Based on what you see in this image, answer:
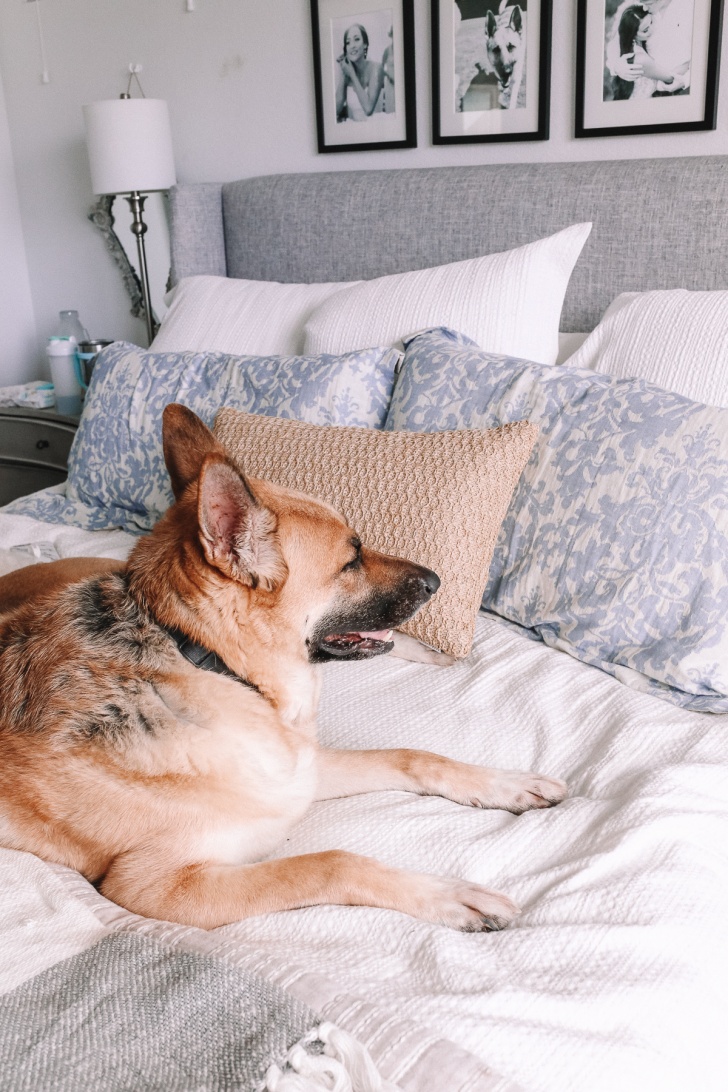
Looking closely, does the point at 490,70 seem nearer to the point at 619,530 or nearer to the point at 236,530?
the point at 619,530

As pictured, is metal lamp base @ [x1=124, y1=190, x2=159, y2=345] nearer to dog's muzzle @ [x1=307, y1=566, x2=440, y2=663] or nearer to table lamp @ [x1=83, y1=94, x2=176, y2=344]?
table lamp @ [x1=83, y1=94, x2=176, y2=344]

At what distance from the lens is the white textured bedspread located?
34.1 inches

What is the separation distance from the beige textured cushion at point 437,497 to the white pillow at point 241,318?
892 mm

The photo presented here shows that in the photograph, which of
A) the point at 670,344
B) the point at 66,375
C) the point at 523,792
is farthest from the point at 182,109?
the point at 523,792

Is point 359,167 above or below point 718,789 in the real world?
above

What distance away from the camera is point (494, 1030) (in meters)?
0.86

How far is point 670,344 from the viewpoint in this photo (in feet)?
6.22

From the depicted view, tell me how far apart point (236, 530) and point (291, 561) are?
119 millimetres

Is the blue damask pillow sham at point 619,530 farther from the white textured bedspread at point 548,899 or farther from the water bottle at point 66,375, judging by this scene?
the water bottle at point 66,375

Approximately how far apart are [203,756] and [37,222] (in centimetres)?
379

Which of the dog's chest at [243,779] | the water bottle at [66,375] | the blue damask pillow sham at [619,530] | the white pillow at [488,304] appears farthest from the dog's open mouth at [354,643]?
the water bottle at [66,375]

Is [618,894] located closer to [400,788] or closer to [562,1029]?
[562,1029]

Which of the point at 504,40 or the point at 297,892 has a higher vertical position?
Answer: the point at 504,40

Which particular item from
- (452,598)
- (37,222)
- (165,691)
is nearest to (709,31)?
(452,598)
